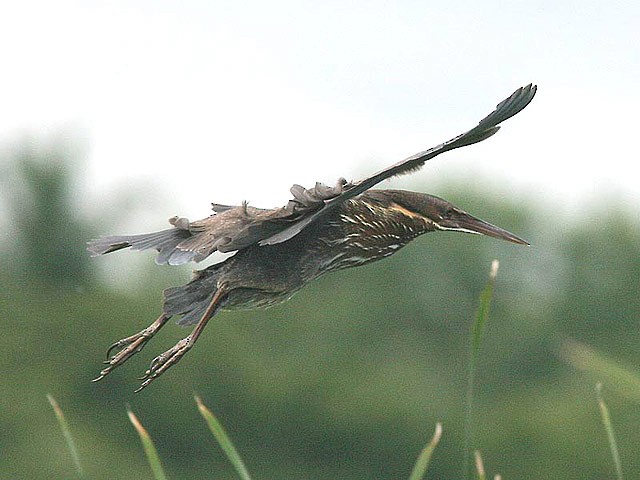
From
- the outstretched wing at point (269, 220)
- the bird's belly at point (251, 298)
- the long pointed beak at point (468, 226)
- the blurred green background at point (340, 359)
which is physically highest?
the outstretched wing at point (269, 220)

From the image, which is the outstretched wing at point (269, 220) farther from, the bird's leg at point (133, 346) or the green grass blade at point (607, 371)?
the green grass blade at point (607, 371)

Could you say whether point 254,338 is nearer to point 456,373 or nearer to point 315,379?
point 315,379

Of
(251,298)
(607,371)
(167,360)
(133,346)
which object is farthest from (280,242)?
(607,371)

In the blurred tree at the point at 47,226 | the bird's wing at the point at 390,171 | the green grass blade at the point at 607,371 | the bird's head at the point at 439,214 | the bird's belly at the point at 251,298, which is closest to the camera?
the green grass blade at the point at 607,371

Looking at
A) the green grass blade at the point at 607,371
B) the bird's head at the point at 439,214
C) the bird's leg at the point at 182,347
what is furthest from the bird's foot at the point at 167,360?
the green grass blade at the point at 607,371

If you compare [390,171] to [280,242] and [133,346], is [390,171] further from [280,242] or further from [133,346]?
[133,346]

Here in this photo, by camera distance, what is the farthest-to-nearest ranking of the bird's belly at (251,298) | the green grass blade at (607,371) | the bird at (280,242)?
the bird's belly at (251,298) → the bird at (280,242) → the green grass blade at (607,371)

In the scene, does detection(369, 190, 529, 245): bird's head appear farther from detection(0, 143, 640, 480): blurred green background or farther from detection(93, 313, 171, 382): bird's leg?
detection(0, 143, 640, 480): blurred green background

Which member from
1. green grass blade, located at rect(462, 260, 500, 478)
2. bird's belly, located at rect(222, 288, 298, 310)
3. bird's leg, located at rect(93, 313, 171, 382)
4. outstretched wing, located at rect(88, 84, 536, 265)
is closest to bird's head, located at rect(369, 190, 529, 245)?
outstretched wing, located at rect(88, 84, 536, 265)
